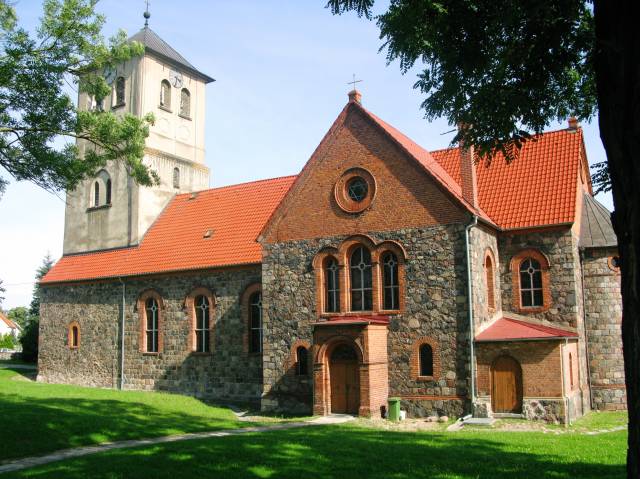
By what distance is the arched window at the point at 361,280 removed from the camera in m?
21.7

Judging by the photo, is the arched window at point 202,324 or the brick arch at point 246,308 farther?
the arched window at point 202,324

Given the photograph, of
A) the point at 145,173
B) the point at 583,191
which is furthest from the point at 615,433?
the point at 145,173

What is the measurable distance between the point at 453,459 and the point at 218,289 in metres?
16.2

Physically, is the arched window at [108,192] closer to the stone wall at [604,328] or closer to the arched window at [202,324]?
the arched window at [202,324]

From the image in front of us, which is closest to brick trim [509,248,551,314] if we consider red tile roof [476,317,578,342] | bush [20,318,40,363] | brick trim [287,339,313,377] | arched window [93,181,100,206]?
red tile roof [476,317,578,342]

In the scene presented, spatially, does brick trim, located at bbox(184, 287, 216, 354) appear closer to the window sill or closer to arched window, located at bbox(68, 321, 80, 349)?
arched window, located at bbox(68, 321, 80, 349)

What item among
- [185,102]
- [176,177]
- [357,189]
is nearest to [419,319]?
[357,189]

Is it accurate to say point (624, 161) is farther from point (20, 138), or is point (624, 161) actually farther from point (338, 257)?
point (338, 257)

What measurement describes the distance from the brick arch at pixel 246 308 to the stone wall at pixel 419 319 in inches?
109

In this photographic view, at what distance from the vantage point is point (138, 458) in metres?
11.9

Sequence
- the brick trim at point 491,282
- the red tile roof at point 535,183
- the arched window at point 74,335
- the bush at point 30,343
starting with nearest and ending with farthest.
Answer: the brick trim at point 491,282
the red tile roof at point 535,183
the arched window at point 74,335
the bush at point 30,343

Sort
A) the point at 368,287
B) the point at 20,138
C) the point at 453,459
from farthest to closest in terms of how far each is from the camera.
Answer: the point at 368,287, the point at 20,138, the point at 453,459

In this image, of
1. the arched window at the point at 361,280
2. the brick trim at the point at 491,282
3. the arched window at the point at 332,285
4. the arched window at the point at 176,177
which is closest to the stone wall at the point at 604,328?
the brick trim at the point at 491,282

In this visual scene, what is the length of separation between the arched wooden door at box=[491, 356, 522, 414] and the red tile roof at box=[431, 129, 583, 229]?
5.25 metres
